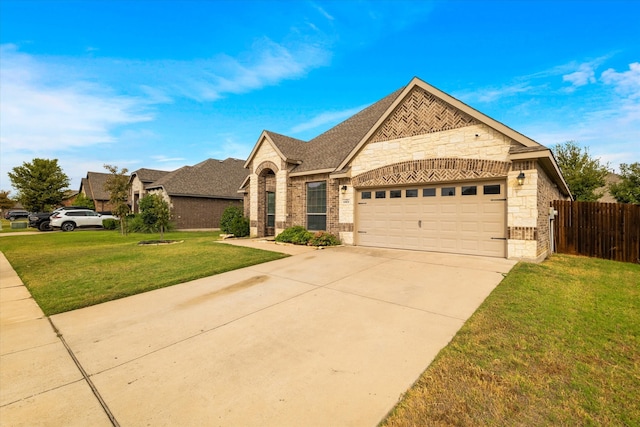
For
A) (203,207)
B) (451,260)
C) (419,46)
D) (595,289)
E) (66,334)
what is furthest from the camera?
(203,207)

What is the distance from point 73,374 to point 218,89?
56.7 feet

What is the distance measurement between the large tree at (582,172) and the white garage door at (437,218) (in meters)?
27.4

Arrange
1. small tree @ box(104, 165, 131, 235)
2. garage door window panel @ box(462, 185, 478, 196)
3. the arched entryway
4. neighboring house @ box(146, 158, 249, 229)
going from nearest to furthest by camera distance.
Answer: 1. garage door window panel @ box(462, 185, 478, 196)
2. the arched entryway
3. small tree @ box(104, 165, 131, 235)
4. neighboring house @ box(146, 158, 249, 229)

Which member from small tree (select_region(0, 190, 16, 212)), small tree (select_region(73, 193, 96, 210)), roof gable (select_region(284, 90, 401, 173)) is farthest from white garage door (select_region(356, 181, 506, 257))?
small tree (select_region(0, 190, 16, 212))

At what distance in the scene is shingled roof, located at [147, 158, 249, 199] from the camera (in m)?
25.5

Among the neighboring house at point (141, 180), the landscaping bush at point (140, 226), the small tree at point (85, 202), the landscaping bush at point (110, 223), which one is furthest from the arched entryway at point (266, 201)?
the small tree at point (85, 202)

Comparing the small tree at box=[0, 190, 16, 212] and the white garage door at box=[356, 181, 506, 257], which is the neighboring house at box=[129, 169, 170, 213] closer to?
the white garage door at box=[356, 181, 506, 257]

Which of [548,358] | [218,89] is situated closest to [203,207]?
[218,89]

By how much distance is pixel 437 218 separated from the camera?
1055 centimetres

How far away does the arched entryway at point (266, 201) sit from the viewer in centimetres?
1711

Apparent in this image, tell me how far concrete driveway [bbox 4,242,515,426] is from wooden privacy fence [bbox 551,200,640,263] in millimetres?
6136

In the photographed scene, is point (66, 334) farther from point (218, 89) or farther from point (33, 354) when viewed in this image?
point (218, 89)

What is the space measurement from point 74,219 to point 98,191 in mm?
19289

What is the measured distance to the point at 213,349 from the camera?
391 cm
